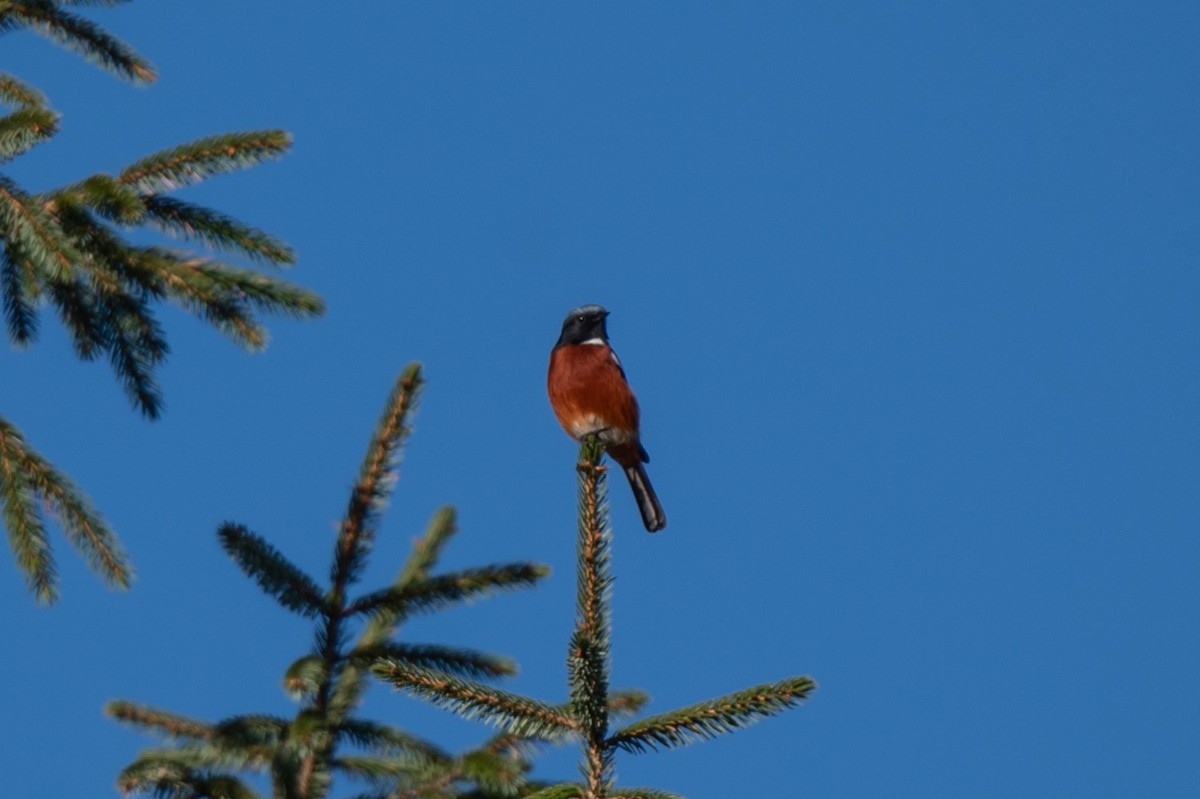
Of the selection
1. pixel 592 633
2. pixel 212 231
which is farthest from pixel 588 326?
pixel 592 633

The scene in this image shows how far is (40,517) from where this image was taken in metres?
4.04

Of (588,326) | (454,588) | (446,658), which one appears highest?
(588,326)

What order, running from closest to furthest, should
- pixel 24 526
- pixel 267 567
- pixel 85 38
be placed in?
pixel 267 567 < pixel 24 526 < pixel 85 38

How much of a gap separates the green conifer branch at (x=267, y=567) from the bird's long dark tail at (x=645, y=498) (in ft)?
13.4

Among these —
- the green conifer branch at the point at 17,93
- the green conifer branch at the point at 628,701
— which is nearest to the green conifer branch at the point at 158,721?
the green conifer branch at the point at 628,701

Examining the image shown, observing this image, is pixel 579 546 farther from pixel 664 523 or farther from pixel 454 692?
pixel 664 523

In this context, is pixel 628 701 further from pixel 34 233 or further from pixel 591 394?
pixel 591 394

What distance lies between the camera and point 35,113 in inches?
163

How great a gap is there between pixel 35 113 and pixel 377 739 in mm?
1955

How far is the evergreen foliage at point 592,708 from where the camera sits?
8.56 ft

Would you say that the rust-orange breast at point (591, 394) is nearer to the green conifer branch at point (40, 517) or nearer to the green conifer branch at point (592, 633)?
the green conifer branch at point (40, 517)

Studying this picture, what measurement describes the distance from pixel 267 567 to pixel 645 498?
13.8 feet

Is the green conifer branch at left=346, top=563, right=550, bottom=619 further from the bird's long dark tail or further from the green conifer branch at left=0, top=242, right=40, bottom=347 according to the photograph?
the bird's long dark tail

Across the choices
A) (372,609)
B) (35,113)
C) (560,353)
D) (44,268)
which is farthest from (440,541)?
(560,353)
